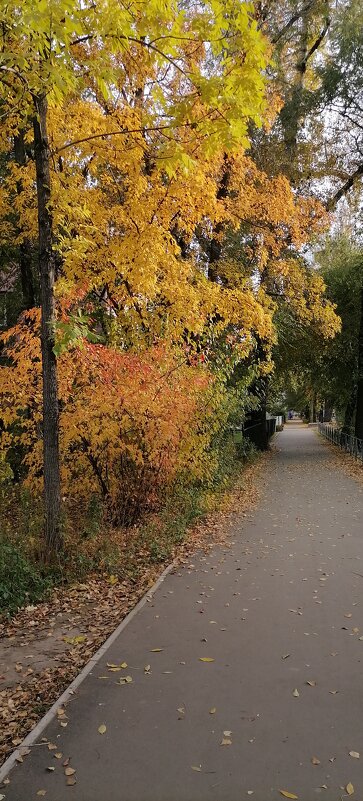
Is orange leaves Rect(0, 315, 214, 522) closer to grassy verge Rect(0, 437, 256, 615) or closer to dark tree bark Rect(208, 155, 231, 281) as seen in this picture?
grassy verge Rect(0, 437, 256, 615)

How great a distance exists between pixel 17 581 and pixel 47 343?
2743mm

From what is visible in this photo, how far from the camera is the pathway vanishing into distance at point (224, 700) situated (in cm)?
335

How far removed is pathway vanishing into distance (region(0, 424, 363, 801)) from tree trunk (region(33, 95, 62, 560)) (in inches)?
61.8

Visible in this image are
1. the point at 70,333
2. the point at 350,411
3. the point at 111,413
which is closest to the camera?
the point at 70,333

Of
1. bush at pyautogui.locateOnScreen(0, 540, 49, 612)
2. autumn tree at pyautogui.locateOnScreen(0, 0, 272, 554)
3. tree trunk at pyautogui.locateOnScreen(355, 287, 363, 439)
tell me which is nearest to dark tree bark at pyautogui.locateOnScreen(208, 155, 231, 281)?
autumn tree at pyautogui.locateOnScreen(0, 0, 272, 554)

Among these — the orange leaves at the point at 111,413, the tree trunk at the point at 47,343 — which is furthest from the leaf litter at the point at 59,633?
the orange leaves at the point at 111,413

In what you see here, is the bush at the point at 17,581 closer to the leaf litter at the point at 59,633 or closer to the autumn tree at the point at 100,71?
the leaf litter at the point at 59,633

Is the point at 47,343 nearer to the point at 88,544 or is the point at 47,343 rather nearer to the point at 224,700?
the point at 88,544

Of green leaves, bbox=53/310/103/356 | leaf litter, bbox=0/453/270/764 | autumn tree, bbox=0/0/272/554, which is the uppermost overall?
autumn tree, bbox=0/0/272/554

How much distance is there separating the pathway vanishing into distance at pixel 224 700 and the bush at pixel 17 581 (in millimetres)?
1328

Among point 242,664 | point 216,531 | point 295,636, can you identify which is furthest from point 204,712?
point 216,531

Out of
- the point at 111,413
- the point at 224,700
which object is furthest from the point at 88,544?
the point at 224,700

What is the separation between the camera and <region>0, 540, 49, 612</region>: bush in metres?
6.34

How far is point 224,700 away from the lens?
421 centimetres
